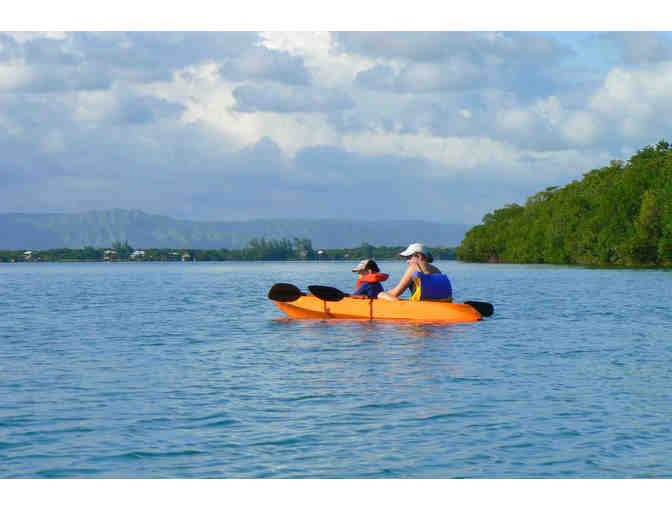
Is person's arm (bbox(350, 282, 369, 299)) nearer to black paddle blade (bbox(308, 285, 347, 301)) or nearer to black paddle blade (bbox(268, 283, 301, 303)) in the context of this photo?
black paddle blade (bbox(308, 285, 347, 301))

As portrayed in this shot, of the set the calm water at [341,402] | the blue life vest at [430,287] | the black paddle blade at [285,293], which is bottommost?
the calm water at [341,402]

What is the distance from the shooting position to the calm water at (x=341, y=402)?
29.8ft

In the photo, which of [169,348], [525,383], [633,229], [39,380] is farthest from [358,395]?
[633,229]

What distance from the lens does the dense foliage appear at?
79.6m

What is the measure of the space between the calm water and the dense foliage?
195 ft

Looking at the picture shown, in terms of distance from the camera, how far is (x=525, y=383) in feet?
45.7

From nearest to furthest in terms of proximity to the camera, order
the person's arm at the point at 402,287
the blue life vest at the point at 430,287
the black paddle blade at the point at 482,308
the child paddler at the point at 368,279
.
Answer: the person's arm at the point at 402,287
the blue life vest at the point at 430,287
the black paddle blade at the point at 482,308
the child paddler at the point at 368,279

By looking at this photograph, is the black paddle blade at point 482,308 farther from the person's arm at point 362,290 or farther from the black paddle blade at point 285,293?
the black paddle blade at point 285,293

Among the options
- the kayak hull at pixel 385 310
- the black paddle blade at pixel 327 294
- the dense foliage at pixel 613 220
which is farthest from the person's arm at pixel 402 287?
the dense foliage at pixel 613 220

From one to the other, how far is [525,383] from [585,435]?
385cm

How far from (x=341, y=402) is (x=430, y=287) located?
36.7 ft

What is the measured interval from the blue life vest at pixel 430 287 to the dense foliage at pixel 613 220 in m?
56.0

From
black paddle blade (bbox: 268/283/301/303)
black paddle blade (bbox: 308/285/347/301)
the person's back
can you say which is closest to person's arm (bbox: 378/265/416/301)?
the person's back

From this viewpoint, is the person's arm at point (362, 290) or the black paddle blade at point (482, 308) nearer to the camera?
the black paddle blade at point (482, 308)
